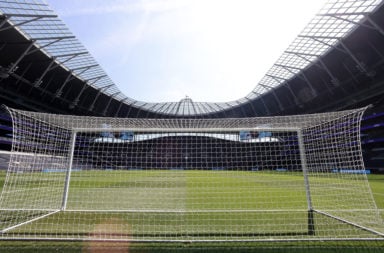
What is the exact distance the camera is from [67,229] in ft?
15.5

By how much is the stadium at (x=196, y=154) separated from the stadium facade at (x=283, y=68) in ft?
0.69

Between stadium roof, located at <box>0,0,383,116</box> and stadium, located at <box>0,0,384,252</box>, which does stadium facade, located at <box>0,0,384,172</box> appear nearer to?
stadium roof, located at <box>0,0,383,116</box>

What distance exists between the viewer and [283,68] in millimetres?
39344

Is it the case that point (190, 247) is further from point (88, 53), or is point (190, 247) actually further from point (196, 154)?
point (88, 53)

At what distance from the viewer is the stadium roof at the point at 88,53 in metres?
22.8

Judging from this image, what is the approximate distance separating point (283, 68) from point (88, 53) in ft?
99.2

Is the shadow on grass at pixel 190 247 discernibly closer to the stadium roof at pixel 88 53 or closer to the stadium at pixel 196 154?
the stadium at pixel 196 154

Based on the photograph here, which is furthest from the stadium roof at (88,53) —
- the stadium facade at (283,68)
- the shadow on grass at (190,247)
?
the shadow on grass at (190,247)

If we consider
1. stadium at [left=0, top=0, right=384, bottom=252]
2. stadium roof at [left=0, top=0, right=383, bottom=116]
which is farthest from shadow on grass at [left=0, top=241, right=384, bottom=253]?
stadium roof at [left=0, top=0, right=383, bottom=116]

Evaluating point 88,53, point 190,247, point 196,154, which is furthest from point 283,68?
point 190,247

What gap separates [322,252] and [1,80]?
43676 mm

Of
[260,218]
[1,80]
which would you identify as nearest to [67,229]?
[260,218]

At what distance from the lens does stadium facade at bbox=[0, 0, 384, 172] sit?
24594mm

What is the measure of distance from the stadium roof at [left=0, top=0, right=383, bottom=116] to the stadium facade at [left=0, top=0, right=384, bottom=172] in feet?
0.27
